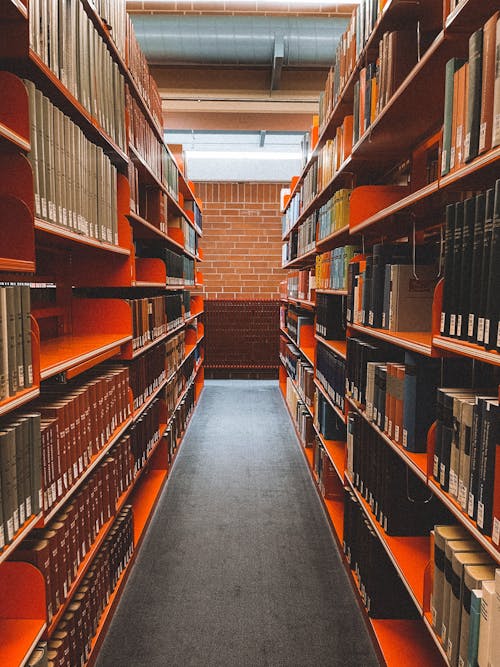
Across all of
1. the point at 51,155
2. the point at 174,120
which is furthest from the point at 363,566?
Answer: the point at 174,120

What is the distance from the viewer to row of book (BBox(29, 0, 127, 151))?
1397mm

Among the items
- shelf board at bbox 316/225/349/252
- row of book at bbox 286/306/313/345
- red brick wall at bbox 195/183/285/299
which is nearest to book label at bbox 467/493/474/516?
shelf board at bbox 316/225/349/252

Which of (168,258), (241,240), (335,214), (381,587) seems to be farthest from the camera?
(241,240)

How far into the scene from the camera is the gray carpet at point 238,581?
1848 mm

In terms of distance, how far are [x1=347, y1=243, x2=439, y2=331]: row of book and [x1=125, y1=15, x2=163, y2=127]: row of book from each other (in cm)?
150

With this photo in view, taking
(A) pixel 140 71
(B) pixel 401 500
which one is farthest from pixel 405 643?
(A) pixel 140 71

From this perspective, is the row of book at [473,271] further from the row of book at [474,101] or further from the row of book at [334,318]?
the row of book at [334,318]

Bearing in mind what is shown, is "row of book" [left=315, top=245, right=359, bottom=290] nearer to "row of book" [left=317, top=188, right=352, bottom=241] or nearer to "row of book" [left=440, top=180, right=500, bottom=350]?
"row of book" [left=317, top=188, right=352, bottom=241]

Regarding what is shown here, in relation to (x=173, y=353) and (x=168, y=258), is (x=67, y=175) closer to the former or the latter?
(x=168, y=258)

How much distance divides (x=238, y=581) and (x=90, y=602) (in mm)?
779

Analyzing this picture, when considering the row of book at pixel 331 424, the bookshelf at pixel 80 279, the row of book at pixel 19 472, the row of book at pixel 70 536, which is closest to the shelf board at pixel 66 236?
the bookshelf at pixel 80 279

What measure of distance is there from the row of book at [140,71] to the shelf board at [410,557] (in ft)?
7.55

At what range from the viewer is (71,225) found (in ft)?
Answer: 5.26

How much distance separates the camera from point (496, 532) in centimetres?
95
